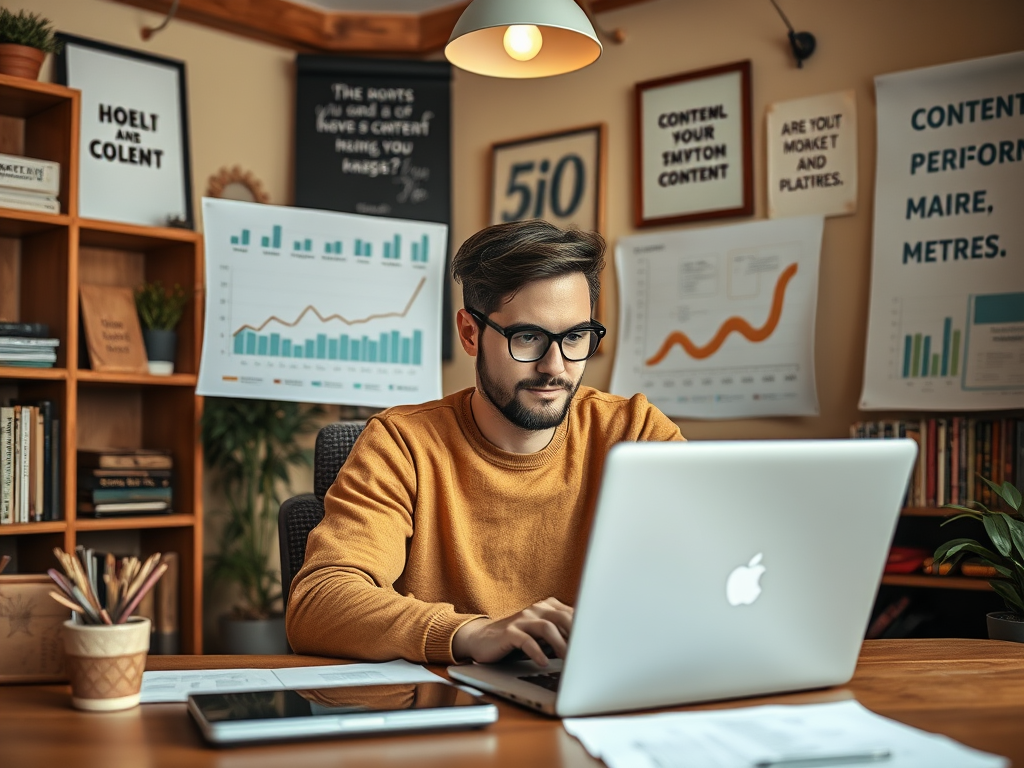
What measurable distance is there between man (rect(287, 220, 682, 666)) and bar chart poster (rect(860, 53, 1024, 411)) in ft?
4.37

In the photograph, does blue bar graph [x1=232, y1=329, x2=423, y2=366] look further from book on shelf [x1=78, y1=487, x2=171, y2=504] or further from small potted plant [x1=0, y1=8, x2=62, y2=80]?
small potted plant [x1=0, y1=8, x2=62, y2=80]

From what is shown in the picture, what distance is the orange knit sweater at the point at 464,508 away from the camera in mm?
1539

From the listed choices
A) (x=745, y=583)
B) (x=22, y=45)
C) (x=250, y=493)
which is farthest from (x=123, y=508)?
(x=745, y=583)

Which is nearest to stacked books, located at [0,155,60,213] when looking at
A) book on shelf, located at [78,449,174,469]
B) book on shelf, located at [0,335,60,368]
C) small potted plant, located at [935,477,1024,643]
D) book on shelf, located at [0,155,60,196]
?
book on shelf, located at [0,155,60,196]

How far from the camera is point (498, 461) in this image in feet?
5.55

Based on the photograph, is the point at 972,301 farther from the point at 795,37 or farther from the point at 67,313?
the point at 67,313

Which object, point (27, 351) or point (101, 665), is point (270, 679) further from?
point (27, 351)

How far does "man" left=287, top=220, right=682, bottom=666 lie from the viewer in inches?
62.2

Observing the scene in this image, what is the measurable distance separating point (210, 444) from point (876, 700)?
273cm

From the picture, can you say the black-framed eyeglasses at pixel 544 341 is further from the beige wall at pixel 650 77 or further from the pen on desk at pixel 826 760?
the beige wall at pixel 650 77

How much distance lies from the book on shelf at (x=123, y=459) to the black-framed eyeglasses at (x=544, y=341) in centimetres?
188

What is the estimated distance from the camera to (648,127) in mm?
3387

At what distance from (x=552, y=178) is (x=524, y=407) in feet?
7.00

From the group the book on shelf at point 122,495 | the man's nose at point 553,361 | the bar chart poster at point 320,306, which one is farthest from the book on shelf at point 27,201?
the man's nose at point 553,361
